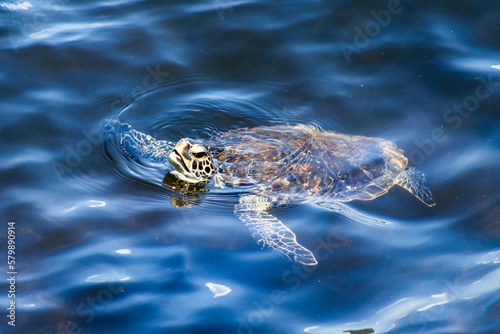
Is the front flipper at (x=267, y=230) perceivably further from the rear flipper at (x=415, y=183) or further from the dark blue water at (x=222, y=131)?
the rear flipper at (x=415, y=183)

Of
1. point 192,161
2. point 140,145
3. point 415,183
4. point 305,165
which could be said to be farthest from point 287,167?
point 140,145

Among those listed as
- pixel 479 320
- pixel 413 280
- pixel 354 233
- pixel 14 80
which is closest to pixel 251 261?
pixel 354 233

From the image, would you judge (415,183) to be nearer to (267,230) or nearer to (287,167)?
(287,167)

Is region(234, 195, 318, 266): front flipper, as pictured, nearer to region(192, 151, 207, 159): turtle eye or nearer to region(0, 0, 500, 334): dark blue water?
region(0, 0, 500, 334): dark blue water

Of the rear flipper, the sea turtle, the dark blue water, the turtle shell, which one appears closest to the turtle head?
the sea turtle

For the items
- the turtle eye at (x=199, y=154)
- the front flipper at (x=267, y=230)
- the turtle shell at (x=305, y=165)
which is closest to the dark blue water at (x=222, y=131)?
the front flipper at (x=267, y=230)

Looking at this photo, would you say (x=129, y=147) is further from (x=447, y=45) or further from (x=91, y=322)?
(x=447, y=45)
